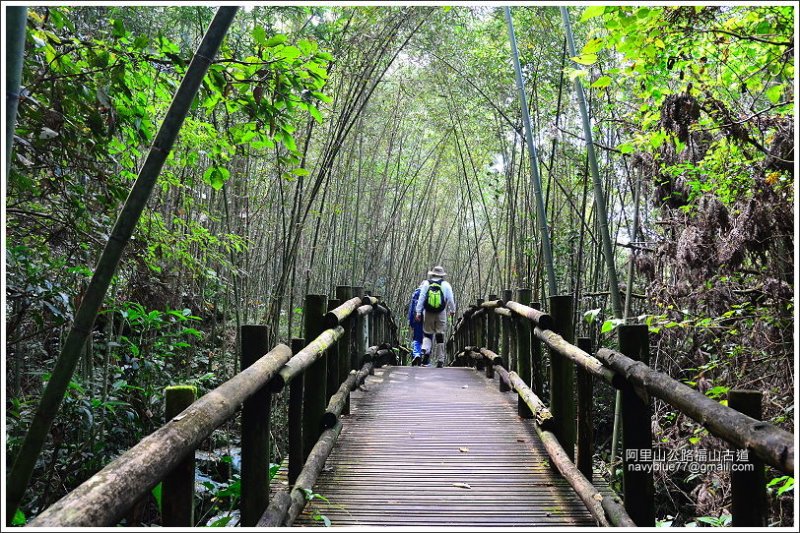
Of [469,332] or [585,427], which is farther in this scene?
[469,332]

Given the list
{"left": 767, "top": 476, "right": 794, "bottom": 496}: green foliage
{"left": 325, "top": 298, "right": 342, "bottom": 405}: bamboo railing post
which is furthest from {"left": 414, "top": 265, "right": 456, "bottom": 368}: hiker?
{"left": 767, "top": 476, "right": 794, "bottom": 496}: green foliage

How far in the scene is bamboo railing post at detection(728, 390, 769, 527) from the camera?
1309 millimetres

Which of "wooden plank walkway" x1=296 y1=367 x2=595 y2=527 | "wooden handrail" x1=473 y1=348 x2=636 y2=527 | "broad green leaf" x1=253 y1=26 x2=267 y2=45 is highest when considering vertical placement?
"broad green leaf" x1=253 y1=26 x2=267 y2=45

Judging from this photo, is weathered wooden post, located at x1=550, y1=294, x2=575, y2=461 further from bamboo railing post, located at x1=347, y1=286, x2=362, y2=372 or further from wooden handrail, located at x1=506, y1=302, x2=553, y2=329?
bamboo railing post, located at x1=347, y1=286, x2=362, y2=372

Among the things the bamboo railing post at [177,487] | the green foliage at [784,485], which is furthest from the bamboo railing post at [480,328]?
the bamboo railing post at [177,487]

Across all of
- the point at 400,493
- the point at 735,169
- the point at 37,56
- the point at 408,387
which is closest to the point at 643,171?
the point at 735,169

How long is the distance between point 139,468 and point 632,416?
138 cm

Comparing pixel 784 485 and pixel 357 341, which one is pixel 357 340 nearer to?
pixel 357 341

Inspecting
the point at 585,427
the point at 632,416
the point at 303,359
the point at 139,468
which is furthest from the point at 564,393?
the point at 139,468

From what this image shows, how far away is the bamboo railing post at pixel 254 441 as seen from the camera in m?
1.76

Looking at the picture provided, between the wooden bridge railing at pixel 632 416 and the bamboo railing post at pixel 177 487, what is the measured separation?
113 cm

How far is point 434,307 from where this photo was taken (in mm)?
6656

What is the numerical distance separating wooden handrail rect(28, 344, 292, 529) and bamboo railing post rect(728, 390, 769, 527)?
3.79 ft

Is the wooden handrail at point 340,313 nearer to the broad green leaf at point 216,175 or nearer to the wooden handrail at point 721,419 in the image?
the broad green leaf at point 216,175
